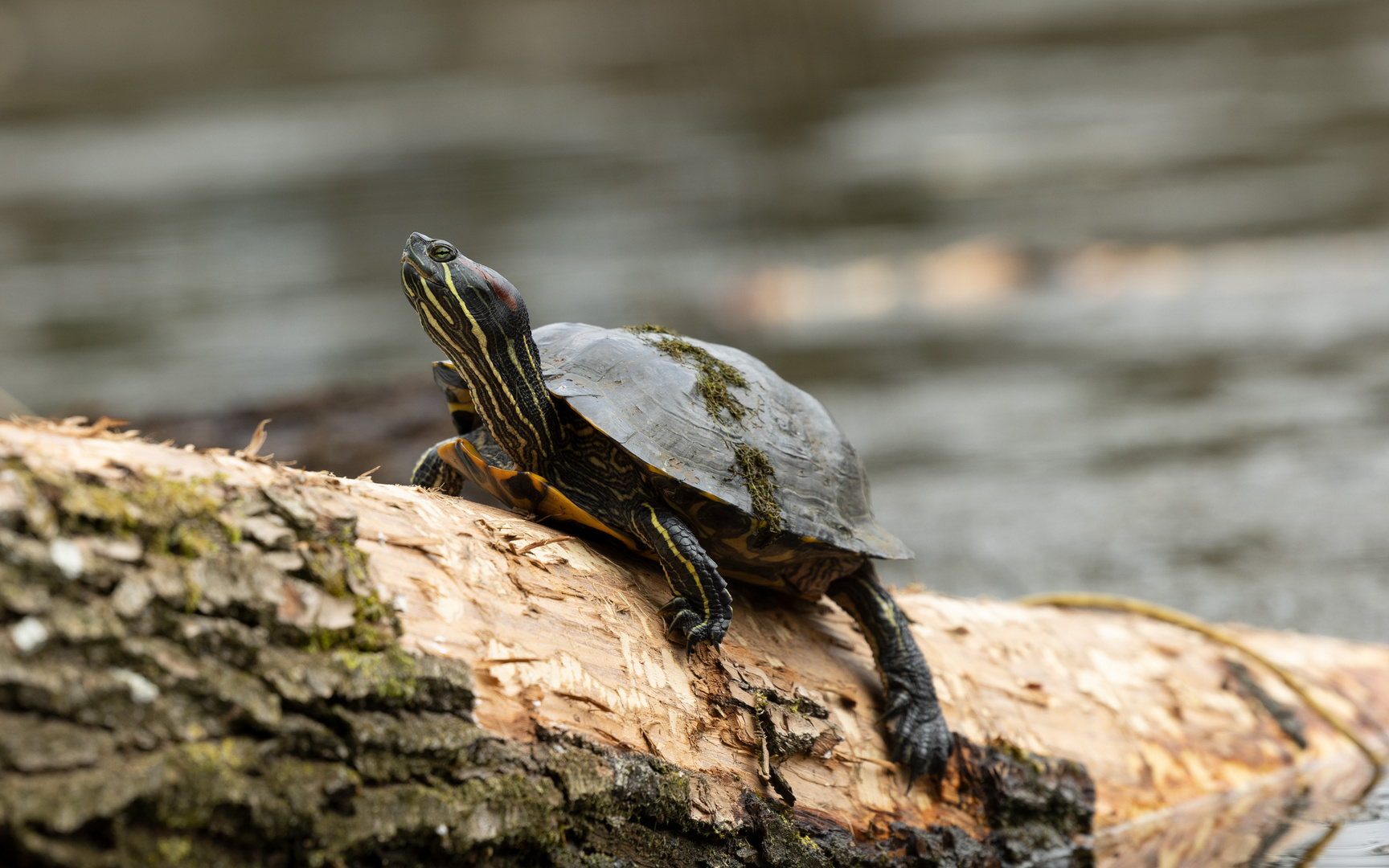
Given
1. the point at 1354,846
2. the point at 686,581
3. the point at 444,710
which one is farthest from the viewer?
the point at 1354,846

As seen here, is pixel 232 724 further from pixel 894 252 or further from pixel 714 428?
pixel 894 252

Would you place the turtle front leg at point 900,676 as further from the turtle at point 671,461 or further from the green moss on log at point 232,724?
the green moss on log at point 232,724

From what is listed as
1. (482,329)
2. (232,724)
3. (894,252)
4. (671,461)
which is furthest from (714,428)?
(894,252)

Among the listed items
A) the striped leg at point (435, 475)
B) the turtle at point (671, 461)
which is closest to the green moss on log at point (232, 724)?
the turtle at point (671, 461)

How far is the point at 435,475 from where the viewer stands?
A: 3115mm

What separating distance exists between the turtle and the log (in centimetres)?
12

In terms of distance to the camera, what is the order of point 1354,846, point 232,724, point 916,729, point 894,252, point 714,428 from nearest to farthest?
point 232,724, point 714,428, point 916,729, point 1354,846, point 894,252

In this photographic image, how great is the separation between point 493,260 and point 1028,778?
11.4 m

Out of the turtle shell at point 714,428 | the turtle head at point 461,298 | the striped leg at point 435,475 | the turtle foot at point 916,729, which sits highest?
the turtle head at point 461,298

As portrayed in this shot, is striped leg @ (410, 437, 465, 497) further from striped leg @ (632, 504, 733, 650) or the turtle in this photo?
striped leg @ (632, 504, 733, 650)

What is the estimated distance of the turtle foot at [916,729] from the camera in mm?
3012

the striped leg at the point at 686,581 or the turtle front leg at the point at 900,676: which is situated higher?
the striped leg at the point at 686,581

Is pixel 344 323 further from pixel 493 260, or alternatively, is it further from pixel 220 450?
pixel 220 450

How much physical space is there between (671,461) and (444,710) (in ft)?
2.69
